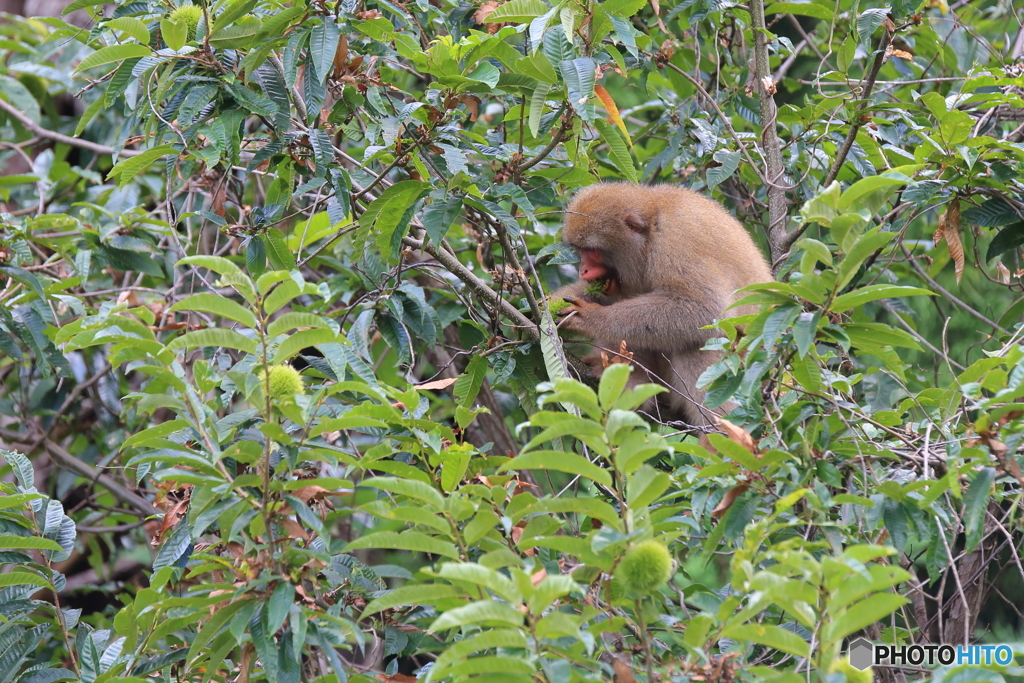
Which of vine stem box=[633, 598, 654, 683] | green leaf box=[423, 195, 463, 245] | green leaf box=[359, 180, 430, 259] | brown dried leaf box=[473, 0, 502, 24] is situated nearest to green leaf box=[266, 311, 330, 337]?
vine stem box=[633, 598, 654, 683]

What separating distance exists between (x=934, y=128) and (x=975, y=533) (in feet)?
7.30

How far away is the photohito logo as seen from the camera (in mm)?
2543

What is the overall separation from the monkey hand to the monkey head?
275 mm

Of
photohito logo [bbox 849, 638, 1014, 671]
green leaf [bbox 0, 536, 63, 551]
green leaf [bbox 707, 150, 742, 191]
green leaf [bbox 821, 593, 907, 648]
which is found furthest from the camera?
green leaf [bbox 707, 150, 742, 191]

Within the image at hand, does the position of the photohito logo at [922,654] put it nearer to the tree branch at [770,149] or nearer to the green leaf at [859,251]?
the green leaf at [859,251]

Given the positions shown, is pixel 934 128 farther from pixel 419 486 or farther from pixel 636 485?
pixel 419 486

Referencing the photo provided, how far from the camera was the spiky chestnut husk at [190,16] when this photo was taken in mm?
3309

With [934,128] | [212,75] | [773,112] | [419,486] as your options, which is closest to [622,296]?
[773,112]

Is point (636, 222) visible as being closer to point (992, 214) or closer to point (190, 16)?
point (992, 214)

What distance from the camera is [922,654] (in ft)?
9.77

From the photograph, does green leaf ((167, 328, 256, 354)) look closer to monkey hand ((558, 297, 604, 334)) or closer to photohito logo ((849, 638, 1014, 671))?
photohito logo ((849, 638, 1014, 671))

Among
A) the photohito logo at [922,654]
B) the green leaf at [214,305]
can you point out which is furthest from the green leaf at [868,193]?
the green leaf at [214,305]

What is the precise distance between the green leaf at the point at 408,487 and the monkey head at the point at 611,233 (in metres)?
2.51

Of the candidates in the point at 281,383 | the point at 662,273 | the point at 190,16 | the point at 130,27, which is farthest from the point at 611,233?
the point at 281,383
